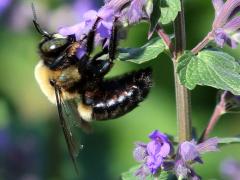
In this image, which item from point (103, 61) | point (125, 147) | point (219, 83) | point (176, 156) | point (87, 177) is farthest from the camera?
point (125, 147)

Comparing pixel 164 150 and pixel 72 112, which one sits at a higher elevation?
pixel 72 112

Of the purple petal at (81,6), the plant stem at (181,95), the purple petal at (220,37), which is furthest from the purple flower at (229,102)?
the purple petal at (81,6)

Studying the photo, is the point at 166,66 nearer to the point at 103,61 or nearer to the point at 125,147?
the point at 125,147

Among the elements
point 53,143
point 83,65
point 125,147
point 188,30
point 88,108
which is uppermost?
point 83,65

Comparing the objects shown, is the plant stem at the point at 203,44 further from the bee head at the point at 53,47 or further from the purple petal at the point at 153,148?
the bee head at the point at 53,47

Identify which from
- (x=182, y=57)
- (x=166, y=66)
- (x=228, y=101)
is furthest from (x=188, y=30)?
(x=182, y=57)

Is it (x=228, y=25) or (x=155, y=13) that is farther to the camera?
(x=228, y=25)

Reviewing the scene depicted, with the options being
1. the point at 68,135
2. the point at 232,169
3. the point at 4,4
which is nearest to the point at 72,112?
the point at 68,135

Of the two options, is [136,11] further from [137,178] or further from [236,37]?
→ [137,178]
